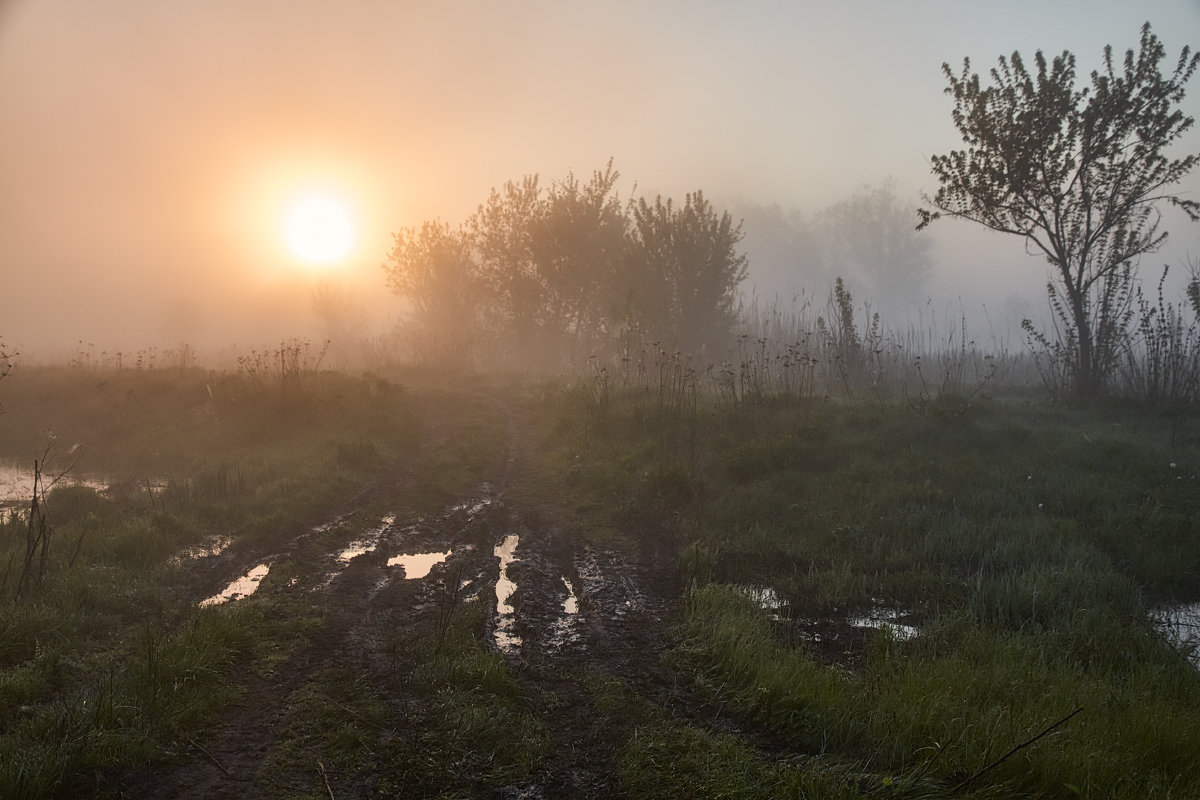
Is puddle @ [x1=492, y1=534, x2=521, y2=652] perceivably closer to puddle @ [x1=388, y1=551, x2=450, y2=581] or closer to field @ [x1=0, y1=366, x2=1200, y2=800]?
field @ [x1=0, y1=366, x2=1200, y2=800]

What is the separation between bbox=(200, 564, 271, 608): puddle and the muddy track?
0.26m

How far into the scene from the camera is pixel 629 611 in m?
6.58

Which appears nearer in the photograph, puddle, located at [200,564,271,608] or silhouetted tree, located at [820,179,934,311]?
puddle, located at [200,564,271,608]

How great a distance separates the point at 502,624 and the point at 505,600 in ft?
2.05

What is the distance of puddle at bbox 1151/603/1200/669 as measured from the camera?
18.3ft

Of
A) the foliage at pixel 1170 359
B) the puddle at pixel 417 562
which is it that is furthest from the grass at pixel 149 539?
the foliage at pixel 1170 359

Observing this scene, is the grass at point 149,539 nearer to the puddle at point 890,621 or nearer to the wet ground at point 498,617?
the wet ground at point 498,617

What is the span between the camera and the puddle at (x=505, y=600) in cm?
573

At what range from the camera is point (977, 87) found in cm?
1634

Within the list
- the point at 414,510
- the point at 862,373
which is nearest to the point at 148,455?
the point at 414,510

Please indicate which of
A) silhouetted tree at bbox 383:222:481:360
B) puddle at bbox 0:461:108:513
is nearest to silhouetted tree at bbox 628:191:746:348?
silhouetted tree at bbox 383:222:481:360

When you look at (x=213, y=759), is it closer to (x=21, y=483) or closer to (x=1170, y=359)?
(x=21, y=483)

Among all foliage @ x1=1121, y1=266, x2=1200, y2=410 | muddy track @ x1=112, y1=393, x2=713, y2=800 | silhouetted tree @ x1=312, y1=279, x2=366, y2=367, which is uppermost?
silhouetted tree @ x1=312, y1=279, x2=366, y2=367

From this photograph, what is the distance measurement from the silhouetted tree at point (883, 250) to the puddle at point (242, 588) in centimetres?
6699
